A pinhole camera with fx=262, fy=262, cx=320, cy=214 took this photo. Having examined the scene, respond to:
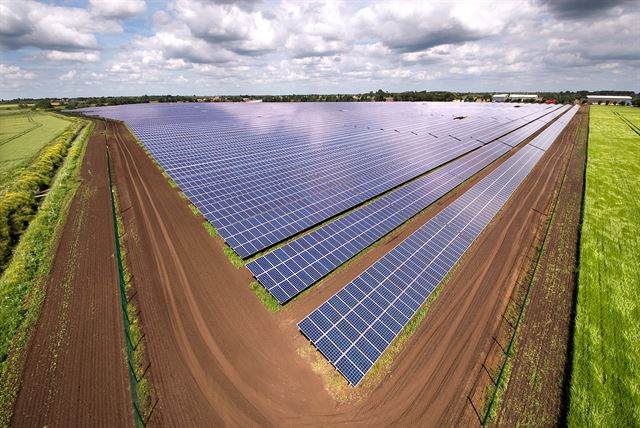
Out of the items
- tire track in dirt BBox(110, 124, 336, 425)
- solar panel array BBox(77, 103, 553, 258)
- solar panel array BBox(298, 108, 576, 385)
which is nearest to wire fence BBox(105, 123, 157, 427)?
tire track in dirt BBox(110, 124, 336, 425)

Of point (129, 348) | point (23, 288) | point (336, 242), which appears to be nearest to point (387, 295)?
point (336, 242)

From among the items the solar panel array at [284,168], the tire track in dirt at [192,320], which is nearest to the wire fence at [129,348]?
the tire track in dirt at [192,320]

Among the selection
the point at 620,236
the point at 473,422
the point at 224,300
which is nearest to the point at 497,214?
the point at 620,236

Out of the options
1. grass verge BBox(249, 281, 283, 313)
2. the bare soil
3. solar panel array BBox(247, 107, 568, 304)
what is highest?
solar panel array BBox(247, 107, 568, 304)

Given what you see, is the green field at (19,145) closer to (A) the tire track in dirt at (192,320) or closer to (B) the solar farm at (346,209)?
(B) the solar farm at (346,209)

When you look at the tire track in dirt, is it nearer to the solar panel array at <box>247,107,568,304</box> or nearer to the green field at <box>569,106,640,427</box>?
the solar panel array at <box>247,107,568,304</box>

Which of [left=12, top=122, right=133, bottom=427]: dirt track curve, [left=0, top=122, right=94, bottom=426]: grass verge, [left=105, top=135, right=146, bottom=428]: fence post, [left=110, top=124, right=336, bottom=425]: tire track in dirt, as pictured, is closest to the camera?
[left=105, top=135, right=146, bottom=428]: fence post

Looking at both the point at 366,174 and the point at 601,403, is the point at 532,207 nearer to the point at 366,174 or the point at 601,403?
the point at 366,174
